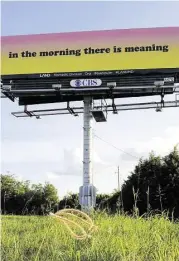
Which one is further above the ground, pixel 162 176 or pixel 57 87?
pixel 57 87

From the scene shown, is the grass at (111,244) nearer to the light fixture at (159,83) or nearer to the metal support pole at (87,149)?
the metal support pole at (87,149)

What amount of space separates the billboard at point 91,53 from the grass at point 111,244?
11.9 m

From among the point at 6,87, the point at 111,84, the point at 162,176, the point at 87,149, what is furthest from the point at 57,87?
the point at 162,176

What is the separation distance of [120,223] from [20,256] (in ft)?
2.96

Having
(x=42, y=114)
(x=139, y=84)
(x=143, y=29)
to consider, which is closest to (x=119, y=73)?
(x=139, y=84)

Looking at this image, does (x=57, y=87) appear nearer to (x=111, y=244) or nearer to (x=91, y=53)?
(x=91, y=53)

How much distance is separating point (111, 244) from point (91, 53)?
13.5 metres

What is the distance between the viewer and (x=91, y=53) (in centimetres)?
1600

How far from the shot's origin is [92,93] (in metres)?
15.8

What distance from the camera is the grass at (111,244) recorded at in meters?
2.56

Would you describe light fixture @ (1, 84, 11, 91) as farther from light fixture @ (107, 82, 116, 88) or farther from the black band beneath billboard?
light fixture @ (107, 82, 116, 88)

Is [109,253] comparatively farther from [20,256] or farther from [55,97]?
[55,97]

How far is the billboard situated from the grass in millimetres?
11943

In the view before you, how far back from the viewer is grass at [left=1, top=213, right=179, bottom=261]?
256 centimetres
